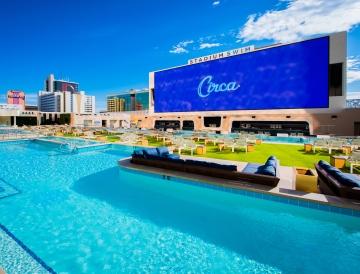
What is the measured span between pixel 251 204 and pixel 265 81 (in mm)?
28163

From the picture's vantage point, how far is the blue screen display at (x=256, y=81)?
26.3 metres

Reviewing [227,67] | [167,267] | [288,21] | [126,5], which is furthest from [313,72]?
[167,267]

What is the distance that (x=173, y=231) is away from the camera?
4.60 m

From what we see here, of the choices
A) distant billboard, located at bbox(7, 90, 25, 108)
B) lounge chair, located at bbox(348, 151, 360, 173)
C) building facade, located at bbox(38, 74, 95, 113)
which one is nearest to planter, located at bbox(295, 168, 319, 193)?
lounge chair, located at bbox(348, 151, 360, 173)

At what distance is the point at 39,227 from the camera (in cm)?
472

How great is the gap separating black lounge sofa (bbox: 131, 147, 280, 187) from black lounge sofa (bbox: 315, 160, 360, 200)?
1.16 metres

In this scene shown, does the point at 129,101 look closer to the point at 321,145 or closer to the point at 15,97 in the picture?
the point at 15,97

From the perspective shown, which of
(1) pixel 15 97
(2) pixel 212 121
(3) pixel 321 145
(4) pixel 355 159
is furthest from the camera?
(1) pixel 15 97

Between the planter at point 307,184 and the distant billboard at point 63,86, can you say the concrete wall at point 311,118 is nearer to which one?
the planter at point 307,184

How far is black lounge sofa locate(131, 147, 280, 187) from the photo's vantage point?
6090mm

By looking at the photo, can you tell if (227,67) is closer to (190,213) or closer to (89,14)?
(89,14)

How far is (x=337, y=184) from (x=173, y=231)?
3938mm

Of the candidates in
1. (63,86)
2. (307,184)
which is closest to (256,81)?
(307,184)

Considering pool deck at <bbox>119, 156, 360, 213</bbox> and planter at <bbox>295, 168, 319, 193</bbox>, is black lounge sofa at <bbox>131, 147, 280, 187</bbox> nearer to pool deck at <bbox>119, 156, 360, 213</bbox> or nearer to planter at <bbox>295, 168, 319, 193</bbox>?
pool deck at <bbox>119, 156, 360, 213</bbox>
